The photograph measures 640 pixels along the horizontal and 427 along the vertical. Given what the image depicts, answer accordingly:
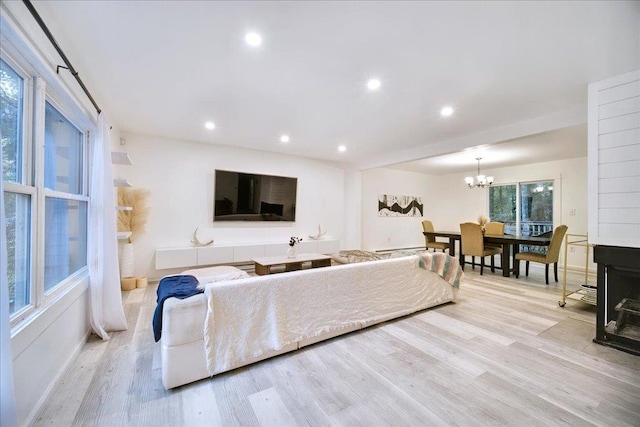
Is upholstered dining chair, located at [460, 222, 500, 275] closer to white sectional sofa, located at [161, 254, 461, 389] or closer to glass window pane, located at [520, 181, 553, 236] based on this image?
glass window pane, located at [520, 181, 553, 236]

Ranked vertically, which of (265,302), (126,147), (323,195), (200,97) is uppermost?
(200,97)

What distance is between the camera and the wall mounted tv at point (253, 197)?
4793 millimetres

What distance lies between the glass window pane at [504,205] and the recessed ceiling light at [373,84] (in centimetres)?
578

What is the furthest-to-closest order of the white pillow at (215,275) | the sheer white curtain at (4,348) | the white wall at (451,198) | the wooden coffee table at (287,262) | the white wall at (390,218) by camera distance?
the white wall at (390,218) < the white wall at (451,198) < the wooden coffee table at (287,262) < the white pillow at (215,275) < the sheer white curtain at (4,348)

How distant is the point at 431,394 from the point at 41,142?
117 inches

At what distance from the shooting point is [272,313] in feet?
6.66

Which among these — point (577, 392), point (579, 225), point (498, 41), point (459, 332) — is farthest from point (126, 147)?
point (579, 225)

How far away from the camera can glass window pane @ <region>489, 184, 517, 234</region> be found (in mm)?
6484

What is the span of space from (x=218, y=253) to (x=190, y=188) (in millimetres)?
1242

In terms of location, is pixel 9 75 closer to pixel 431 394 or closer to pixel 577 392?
pixel 431 394

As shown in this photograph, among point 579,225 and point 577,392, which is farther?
point 579,225

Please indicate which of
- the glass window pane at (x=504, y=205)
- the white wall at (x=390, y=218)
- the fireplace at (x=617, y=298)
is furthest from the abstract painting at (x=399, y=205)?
the fireplace at (x=617, y=298)

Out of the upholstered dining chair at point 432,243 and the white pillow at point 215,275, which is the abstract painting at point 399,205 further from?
the white pillow at point 215,275

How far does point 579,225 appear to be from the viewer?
5.41 m
